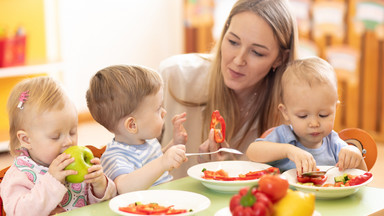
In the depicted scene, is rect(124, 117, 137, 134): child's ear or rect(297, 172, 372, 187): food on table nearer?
rect(297, 172, 372, 187): food on table

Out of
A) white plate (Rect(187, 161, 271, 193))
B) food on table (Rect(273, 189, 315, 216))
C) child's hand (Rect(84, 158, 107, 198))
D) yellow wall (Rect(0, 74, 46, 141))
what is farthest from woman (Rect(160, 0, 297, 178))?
yellow wall (Rect(0, 74, 46, 141))

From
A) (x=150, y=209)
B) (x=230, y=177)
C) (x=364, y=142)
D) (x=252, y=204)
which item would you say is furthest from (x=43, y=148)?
(x=364, y=142)

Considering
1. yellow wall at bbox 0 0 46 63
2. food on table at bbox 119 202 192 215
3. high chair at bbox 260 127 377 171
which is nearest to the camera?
food on table at bbox 119 202 192 215

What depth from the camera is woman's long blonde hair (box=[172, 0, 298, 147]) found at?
7.39 feet

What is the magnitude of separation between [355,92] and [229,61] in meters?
2.95

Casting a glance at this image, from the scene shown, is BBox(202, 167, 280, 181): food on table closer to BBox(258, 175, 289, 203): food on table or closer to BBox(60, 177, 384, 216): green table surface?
BBox(60, 177, 384, 216): green table surface

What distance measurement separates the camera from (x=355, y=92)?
497 cm

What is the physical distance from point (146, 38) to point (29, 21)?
1504mm

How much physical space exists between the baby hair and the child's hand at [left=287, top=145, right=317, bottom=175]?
467 mm

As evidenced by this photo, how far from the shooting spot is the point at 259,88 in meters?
2.46

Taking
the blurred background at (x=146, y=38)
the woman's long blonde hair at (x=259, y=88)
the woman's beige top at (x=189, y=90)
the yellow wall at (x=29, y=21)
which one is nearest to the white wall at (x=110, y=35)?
the blurred background at (x=146, y=38)

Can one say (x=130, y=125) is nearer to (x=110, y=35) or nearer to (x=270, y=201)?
(x=270, y=201)

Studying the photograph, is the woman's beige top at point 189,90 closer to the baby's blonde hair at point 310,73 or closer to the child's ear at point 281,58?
the child's ear at point 281,58

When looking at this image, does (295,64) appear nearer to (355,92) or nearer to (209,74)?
(209,74)
